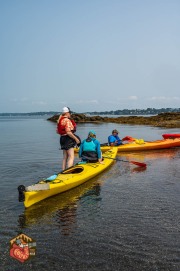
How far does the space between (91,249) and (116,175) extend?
6.54 metres

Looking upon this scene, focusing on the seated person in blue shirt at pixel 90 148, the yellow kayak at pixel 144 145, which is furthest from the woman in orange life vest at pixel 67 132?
the yellow kayak at pixel 144 145

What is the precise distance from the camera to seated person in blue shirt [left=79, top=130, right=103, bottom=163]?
470 inches

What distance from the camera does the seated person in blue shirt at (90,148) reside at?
11945mm

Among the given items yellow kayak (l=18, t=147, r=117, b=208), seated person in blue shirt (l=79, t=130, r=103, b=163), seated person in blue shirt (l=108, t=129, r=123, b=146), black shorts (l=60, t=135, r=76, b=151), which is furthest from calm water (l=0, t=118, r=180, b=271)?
seated person in blue shirt (l=108, t=129, r=123, b=146)

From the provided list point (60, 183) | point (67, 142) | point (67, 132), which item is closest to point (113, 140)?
point (67, 142)

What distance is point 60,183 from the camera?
30.0 ft

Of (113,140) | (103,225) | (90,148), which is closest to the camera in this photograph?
(103,225)

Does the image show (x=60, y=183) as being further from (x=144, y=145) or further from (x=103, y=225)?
(x=144, y=145)

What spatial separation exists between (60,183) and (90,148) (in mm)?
3112

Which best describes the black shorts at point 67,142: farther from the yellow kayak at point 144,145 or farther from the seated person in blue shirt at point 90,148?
the yellow kayak at point 144,145

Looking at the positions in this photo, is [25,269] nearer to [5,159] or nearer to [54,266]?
[54,266]

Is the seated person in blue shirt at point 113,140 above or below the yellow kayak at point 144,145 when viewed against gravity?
above

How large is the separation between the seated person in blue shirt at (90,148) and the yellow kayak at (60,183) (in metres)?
0.34

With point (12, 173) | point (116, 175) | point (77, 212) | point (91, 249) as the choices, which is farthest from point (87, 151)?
point (91, 249)
